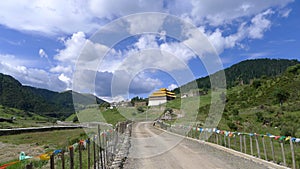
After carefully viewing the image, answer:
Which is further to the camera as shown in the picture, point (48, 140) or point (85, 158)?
point (48, 140)

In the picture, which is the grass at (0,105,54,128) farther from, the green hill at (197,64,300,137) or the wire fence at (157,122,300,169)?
the wire fence at (157,122,300,169)

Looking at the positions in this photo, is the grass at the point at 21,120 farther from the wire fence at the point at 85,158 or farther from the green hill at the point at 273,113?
the wire fence at the point at 85,158

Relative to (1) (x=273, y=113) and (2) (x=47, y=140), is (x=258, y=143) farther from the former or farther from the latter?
(2) (x=47, y=140)

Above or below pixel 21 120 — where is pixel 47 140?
below

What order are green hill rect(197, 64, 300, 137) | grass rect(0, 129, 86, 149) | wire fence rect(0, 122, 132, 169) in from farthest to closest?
grass rect(0, 129, 86, 149) < green hill rect(197, 64, 300, 137) < wire fence rect(0, 122, 132, 169)

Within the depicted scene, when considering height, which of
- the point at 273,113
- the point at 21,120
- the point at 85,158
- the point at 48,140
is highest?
the point at 21,120

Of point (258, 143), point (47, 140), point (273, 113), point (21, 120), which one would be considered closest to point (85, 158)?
point (258, 143)

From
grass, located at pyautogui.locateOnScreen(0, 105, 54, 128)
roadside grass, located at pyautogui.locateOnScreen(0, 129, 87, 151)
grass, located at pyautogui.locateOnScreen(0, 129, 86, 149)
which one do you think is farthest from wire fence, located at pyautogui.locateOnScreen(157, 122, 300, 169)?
grass, located at pyautogui.locateOnScreen(0, 105, 54, 128)

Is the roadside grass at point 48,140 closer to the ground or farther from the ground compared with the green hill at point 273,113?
closer to the ground

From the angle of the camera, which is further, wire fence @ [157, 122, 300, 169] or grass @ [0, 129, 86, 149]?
grass @ [0, 129, 86, 149]

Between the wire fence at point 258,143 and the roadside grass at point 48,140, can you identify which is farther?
the roadside grass at point 48,140

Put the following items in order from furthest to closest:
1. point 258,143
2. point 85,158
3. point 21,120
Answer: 1. point 21,120
2. point 258,143
3. point 85,158

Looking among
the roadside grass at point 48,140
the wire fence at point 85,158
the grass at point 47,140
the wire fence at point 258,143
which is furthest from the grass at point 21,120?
the wire fence at point 85,158

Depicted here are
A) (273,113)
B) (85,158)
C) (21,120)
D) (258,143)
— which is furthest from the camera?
(21,120)
